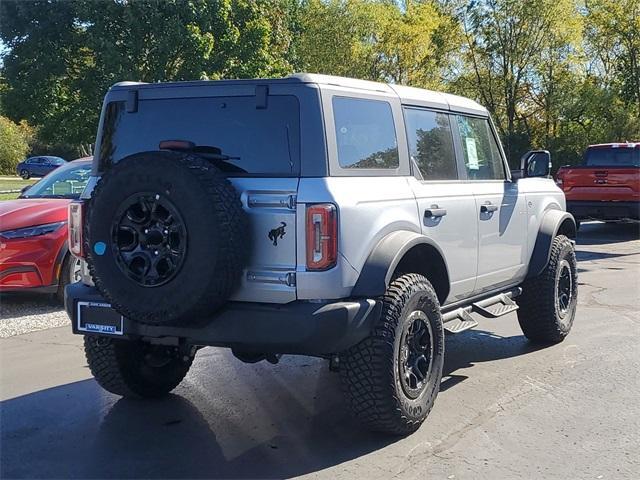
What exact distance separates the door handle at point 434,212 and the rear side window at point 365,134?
362mm

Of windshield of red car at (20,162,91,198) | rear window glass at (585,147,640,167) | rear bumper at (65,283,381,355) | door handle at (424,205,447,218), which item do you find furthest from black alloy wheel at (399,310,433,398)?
rear window glass at (585,147,640,167)

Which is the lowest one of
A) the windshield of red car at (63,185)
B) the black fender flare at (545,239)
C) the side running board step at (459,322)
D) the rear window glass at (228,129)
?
the side running board step at (459,322)

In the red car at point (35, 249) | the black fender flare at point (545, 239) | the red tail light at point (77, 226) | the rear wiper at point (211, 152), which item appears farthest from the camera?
the red car at point (35, 249)

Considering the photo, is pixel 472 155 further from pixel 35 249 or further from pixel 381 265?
pixel 35 249

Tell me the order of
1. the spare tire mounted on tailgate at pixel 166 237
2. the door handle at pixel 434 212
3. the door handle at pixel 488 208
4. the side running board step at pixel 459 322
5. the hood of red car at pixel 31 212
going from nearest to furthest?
the spare tire mounted on tailgate at pixel 166 237, the door handle at pixel 434 212, the side running board step at pixel 459 322, the door handle at pixel 488 208, the hood of red car at pixel 31 212

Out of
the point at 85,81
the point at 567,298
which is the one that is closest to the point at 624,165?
the point at 567,298

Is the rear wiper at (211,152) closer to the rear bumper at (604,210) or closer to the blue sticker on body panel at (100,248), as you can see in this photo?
the blue sticker on body panel at (100,248)

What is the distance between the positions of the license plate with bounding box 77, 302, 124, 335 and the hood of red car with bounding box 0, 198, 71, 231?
12.2 feet

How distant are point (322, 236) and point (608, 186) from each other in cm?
1205

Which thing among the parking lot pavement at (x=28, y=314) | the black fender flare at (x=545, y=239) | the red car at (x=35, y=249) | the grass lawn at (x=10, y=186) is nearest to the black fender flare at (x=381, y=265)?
the black fender flare at (x=545, y=239)

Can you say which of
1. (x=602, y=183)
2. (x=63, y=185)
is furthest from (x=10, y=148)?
(x=63, y=185)

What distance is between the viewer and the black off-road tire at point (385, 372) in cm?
403

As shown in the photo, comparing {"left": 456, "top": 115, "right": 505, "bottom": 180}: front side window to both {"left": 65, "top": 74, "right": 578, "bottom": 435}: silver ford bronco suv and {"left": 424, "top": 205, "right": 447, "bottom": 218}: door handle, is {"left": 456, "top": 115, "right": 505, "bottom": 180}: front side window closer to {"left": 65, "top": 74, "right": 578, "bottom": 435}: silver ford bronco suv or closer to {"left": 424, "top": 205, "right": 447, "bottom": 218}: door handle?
{"left": 65, "top": 74, "right": 578, "bottom": 435}: silver ford bronco suv

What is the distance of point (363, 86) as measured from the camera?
448 cm
